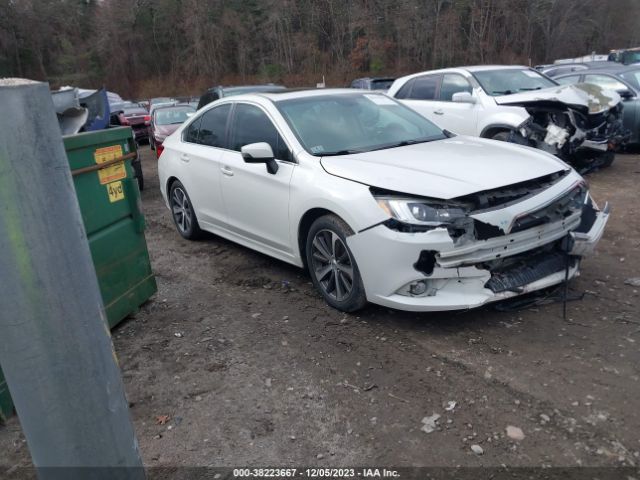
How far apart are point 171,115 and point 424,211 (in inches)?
464

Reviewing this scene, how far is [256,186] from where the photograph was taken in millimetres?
4922

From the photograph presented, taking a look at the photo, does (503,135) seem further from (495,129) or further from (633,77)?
(633,77)

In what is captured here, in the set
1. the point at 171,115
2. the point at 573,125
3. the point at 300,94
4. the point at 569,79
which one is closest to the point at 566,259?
the point at 300,94

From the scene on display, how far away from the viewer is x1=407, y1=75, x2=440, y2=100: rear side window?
9.37 meters

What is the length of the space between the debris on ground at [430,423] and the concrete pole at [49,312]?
176 cm

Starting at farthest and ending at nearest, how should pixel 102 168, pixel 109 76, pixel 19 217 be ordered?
pixel 109 76 → pixel 102 168 → pixel 19 217

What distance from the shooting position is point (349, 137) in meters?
4.80

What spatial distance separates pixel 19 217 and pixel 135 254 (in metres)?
3.27

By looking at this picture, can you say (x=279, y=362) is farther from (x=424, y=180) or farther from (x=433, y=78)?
(x=433, y=78)

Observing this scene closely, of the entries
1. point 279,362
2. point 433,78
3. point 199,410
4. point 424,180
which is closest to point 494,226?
point 424,180

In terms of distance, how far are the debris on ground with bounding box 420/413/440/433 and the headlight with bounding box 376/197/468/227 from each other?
127 cm

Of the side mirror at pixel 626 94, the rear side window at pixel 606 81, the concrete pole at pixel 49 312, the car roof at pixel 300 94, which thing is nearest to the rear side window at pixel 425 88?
the rear side window at pixel 606 81

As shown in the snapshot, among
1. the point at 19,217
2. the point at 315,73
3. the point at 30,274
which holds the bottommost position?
the point at 315,73

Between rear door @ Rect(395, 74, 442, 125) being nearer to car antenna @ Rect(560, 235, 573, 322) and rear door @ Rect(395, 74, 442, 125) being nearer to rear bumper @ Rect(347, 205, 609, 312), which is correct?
car antenna @ Rect(560, 235, 573, 322)
